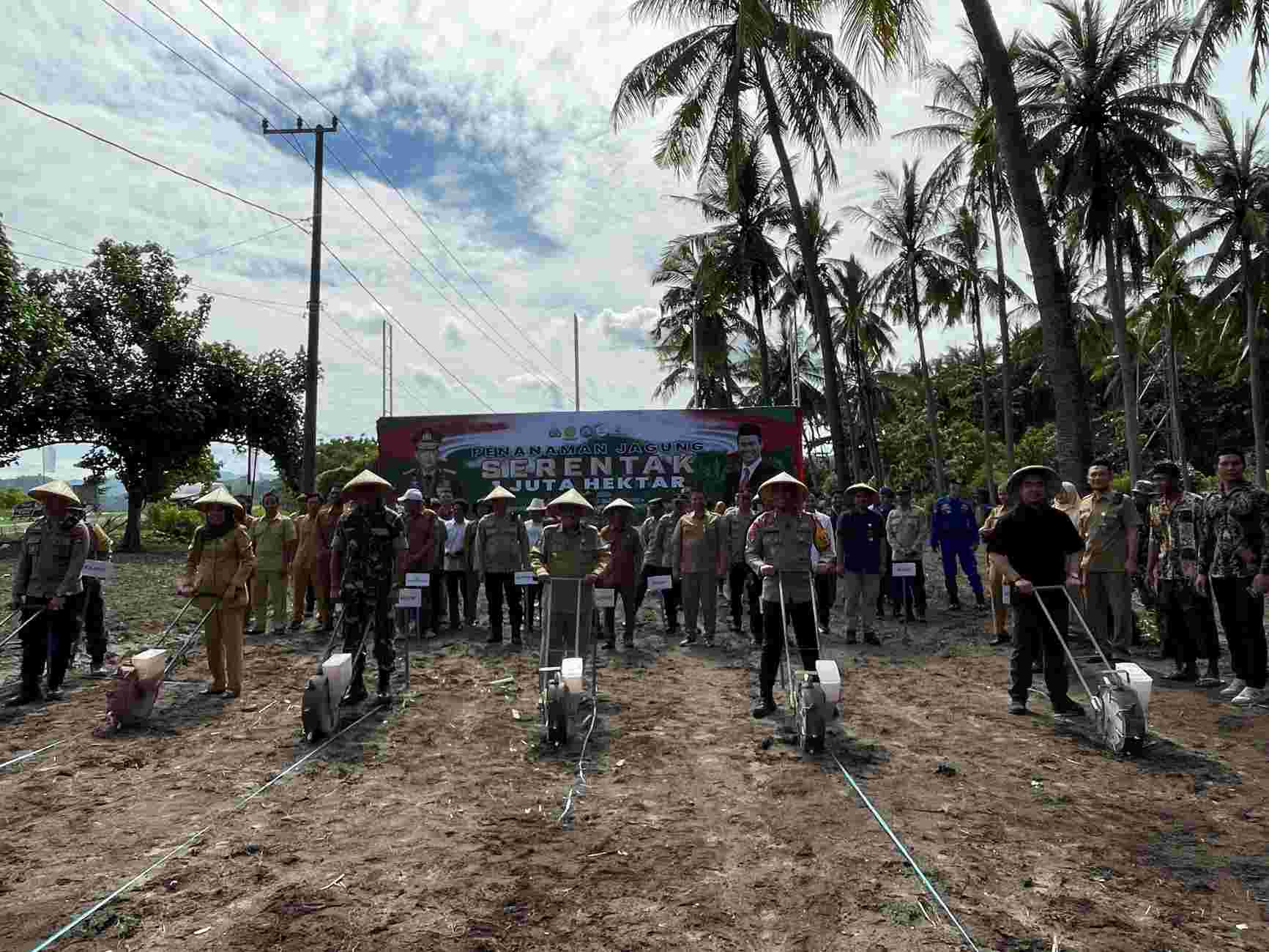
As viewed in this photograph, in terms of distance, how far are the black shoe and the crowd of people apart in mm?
13

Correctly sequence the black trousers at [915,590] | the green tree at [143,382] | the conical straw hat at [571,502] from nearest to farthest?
the conical straw hat at [571,502] < the black trousers at [915,590] < the green tree at [143,382]

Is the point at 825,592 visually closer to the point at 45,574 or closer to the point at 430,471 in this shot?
the point at 45,574

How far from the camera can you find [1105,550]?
28.1 ft

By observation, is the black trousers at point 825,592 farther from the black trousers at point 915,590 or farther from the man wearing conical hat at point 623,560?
the man wearing conical hat at point 623,560

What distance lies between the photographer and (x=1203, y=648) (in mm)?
7879

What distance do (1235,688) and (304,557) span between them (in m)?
10.4

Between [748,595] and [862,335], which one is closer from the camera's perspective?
[748,595]

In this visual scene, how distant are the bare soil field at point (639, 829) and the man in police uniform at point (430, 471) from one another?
36.3 feet

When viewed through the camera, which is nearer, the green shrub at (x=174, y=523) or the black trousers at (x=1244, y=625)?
the black trousers at (x=1244, y=625)

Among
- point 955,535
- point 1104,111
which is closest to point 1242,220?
point 1104,111

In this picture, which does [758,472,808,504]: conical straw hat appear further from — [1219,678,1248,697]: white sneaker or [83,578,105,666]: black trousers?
[83,578,105,666]: black trousers

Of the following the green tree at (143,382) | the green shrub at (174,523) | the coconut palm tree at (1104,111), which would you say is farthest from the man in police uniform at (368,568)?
the green shrub at (174,523)

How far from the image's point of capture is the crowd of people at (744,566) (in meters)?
6.82

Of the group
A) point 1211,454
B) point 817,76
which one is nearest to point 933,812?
point 817,76
